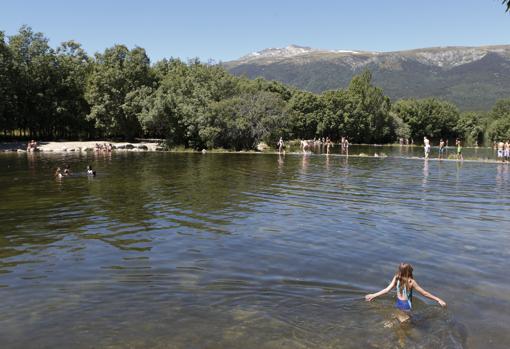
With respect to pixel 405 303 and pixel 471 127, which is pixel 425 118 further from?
pixel 405 303

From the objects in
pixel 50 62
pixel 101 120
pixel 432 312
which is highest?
pixel 50 62

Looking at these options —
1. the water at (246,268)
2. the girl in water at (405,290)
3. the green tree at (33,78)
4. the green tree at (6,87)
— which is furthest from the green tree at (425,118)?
the girl in water at (405,290)

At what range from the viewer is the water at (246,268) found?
9680 millimetres

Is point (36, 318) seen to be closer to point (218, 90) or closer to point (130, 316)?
point (130, 316)

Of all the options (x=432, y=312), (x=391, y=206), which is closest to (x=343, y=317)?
(x=432, y=312)

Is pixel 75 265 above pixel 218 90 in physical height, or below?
below

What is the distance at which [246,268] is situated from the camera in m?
13.7

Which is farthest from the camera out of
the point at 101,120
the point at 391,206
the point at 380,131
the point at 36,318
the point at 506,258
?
the point at 380,131

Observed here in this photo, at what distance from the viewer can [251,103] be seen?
74562mm

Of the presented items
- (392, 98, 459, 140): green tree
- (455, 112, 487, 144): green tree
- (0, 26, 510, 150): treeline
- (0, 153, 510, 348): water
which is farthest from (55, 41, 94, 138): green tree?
(455, 112, 487, 144): green tree

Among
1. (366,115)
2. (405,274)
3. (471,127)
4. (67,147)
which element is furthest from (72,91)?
(471,127)

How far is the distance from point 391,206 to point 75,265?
16305mm

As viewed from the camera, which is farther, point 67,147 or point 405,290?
point 67,147

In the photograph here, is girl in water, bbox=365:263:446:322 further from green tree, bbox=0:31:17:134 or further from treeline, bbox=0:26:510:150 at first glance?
green tree, bbox=0:31:17:134
